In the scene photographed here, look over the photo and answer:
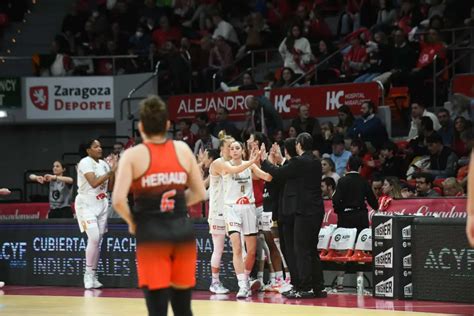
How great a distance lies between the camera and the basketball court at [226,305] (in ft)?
44.2

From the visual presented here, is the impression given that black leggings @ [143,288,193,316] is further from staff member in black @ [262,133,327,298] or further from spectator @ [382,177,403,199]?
spectator @ [382,177,403,199]

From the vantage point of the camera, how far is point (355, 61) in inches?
905

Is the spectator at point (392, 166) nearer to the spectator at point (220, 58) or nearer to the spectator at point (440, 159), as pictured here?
the spectator at point (440, 159)

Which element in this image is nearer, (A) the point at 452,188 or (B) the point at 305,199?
(B) the point at 305,199

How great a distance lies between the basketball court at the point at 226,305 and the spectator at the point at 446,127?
483 centimetres

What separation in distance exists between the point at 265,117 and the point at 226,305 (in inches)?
298

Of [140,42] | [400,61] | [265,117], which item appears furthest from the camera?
[140,42]

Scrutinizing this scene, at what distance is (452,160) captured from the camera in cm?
1811

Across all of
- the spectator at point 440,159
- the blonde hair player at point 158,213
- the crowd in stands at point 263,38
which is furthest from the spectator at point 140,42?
the blonde hair player at point 158,213

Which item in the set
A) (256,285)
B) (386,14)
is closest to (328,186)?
(256,285)

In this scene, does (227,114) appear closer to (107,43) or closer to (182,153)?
(107,43)

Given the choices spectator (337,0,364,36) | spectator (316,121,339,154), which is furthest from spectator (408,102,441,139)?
spectator (337,0,364,36)

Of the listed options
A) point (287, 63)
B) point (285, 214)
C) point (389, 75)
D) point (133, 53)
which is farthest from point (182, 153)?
point (133, 53)

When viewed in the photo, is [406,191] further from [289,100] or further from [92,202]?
[289,100]
